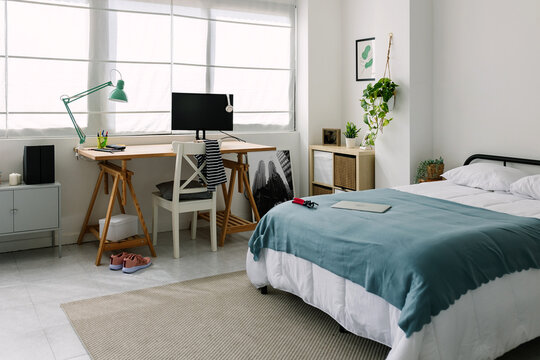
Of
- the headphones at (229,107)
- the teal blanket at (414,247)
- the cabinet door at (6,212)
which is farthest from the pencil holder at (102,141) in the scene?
the teal blanket at (414,247)

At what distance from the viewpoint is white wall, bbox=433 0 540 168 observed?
12.3 feet

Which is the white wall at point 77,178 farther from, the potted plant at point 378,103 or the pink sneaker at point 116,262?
the potted plant at point 378,103

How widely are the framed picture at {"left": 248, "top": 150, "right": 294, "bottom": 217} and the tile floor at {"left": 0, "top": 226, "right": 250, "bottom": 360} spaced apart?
554 mm

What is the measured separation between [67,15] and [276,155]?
2345 millimetres

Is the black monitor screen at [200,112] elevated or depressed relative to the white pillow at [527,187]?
elevated

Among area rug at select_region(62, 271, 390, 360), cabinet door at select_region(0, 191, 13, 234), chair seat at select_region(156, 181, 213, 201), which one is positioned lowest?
area rug at select_region(62, 271, 390, 360)

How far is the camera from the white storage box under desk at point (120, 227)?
402cm

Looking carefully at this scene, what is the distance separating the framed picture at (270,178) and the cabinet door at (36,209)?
189 cm

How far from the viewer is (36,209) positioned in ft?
12.8

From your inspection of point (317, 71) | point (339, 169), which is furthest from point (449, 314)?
point (317, 71)

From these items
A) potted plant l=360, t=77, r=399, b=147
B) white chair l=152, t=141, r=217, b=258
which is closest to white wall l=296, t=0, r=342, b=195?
potted plant l=360, t=77, r=399, b=147

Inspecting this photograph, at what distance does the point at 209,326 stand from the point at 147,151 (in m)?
1.73

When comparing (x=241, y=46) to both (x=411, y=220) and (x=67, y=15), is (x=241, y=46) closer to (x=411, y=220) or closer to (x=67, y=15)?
(x=67, y=15)

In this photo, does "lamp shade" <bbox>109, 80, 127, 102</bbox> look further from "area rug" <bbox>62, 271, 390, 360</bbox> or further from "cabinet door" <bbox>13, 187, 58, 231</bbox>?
"area rug" <bbox>62, 271, 390, 360</bbox>
